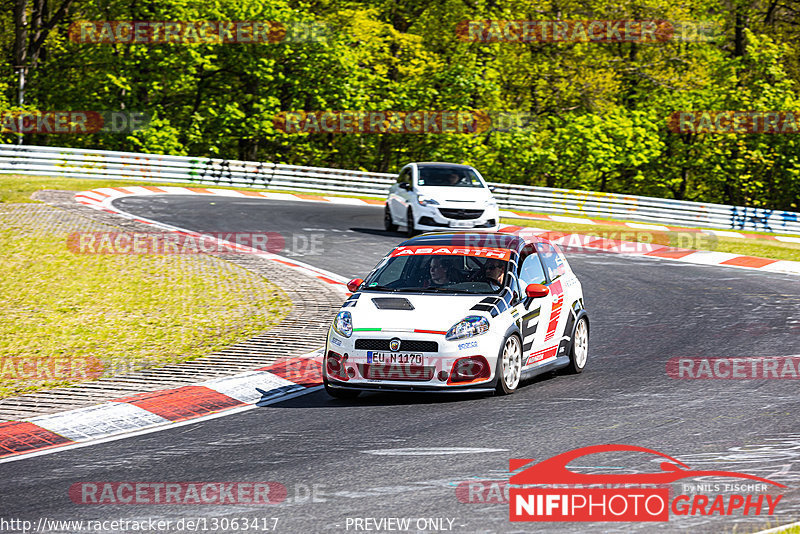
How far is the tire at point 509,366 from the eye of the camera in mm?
8773

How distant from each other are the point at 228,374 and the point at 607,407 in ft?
12.1

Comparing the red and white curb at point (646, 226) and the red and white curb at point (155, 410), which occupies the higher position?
the red and white curb at point (646, 226)

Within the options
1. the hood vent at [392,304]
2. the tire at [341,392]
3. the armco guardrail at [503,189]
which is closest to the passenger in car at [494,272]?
the hood vent at [392,304]

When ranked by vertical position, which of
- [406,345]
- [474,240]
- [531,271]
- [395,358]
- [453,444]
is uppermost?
[474,240]

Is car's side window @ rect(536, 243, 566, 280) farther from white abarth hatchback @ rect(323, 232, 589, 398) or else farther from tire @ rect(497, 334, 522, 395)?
tire @ rect(497, 334, 522, 395)

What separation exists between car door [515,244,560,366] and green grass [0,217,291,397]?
3519 mm

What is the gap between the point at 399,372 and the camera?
8.64 meters

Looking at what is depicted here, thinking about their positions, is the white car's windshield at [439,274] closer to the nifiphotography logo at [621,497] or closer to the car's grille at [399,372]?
the car's grille at [399,372]

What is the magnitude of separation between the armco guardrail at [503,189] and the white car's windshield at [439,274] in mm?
21618

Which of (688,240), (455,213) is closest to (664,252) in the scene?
(688,240)

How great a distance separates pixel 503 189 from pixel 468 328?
79.3 feet

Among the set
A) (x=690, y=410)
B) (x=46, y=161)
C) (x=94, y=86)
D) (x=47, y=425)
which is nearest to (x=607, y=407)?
(x=690, y=410)

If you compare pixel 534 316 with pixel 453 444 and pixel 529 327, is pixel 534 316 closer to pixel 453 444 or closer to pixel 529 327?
pixel 529 327

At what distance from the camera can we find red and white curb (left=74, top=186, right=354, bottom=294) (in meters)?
16.4
